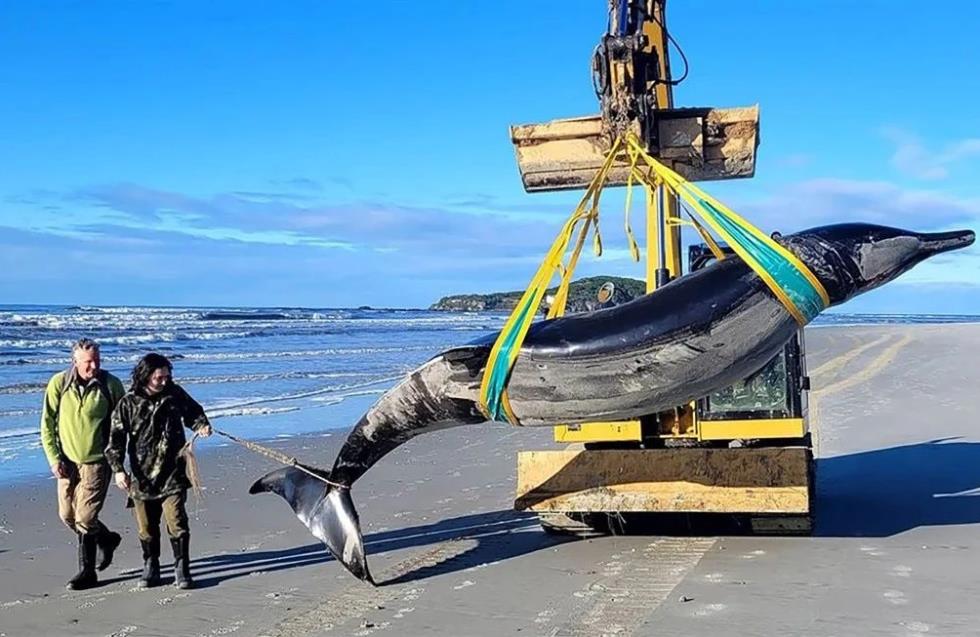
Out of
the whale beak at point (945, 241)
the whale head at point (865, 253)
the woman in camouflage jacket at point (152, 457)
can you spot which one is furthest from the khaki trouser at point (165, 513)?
the whale beak at point (945, 241)

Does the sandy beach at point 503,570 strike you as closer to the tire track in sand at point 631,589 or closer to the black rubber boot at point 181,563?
the tire track in sand at point 631,589

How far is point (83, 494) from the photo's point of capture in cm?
791

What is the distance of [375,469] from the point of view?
13227 millimetres

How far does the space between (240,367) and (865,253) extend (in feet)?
81.4

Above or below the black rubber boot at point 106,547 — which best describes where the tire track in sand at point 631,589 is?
below

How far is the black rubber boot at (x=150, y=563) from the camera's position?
25.4ft

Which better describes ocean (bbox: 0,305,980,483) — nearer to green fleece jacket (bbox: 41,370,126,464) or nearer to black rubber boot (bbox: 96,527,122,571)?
black rubber boot (bbox: 96,527,122,571)

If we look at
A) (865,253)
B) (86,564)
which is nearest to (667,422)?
(865,253)

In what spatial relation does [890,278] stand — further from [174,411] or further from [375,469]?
[375,469]

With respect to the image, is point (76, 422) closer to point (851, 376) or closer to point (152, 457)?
point (152, 457)

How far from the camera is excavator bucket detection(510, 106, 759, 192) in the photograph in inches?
294

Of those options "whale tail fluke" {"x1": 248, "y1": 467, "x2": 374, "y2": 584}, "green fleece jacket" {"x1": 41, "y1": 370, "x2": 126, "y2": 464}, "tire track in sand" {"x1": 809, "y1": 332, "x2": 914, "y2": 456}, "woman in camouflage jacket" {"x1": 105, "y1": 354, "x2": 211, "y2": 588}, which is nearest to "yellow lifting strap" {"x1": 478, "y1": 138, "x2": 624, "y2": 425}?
"whale tail fluke" {"x1": 248, "y1": 467, "x2": 374, "y2": 584}

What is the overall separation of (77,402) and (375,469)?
18.7ft

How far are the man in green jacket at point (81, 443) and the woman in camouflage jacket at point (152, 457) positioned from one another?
246 mm
